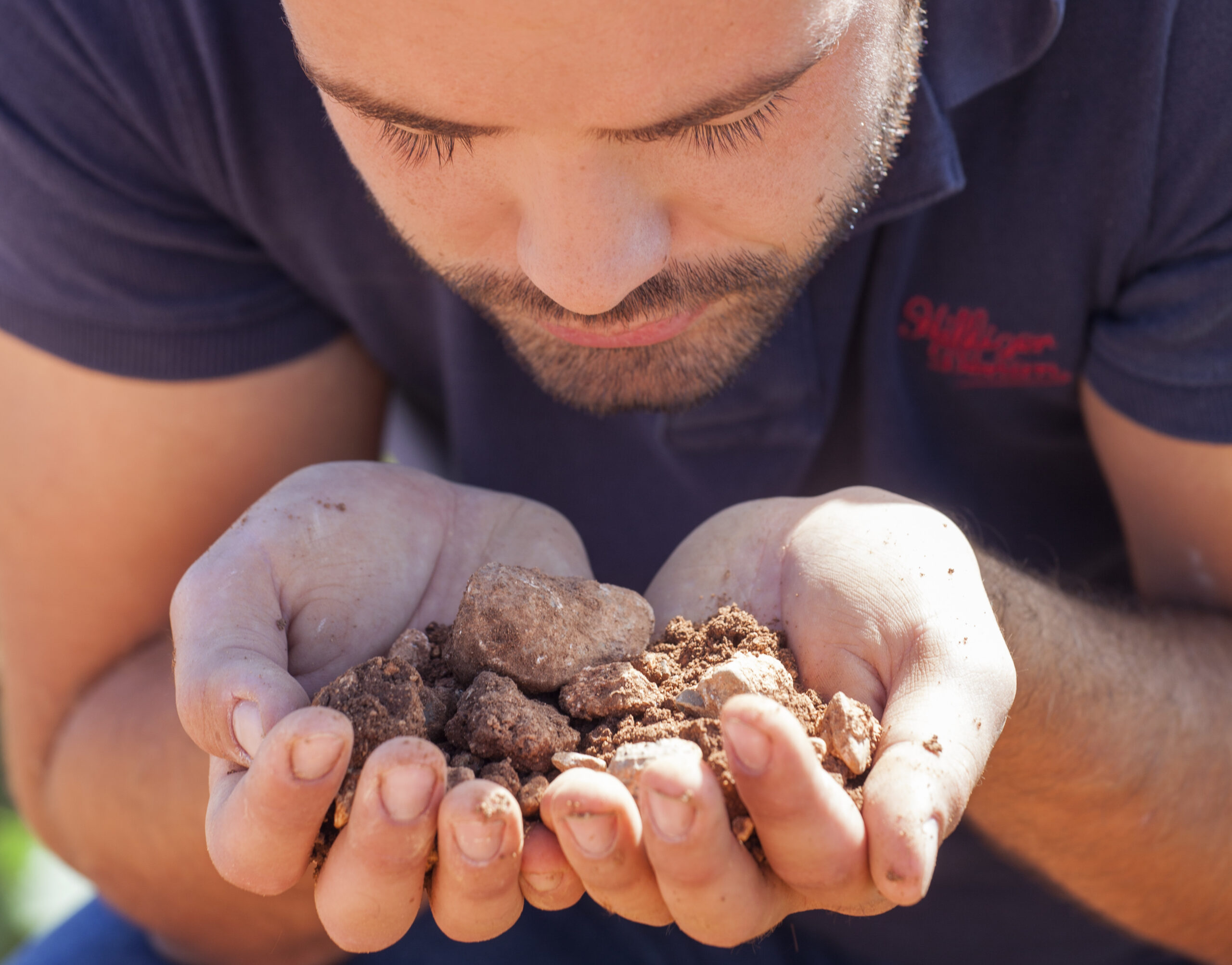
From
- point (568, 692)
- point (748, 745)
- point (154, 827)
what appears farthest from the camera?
point (154, 827)

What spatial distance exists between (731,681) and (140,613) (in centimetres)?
148

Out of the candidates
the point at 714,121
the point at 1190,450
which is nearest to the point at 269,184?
the point at 714,121

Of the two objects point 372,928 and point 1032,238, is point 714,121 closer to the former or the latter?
point 1032,238

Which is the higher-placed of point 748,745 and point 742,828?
point 748,745

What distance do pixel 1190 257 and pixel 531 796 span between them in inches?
53.8

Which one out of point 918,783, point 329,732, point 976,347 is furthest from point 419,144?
point 976,347

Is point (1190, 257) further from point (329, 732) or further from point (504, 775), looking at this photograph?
point (329, 732)

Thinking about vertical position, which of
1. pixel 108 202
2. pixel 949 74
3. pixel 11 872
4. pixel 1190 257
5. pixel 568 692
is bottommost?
pixel 11 872

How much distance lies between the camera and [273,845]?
0.98 metres

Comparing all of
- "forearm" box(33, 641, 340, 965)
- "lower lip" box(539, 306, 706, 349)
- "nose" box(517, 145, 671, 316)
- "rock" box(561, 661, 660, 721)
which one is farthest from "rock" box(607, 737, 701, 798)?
"forearm" box(33, 641, 340, 965)

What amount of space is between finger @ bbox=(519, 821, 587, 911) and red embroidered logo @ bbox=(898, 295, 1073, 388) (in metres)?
1.22

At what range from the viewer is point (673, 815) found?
920 millimetres

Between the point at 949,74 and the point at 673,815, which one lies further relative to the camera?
the point at 949,74

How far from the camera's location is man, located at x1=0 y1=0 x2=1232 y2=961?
3.92 feet
